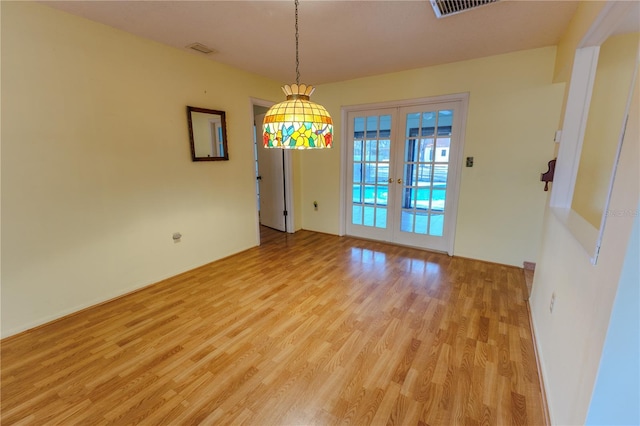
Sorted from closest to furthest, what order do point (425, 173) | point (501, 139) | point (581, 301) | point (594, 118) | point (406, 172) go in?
point (581, 301)
point (594, 118)
point (501, 139)
point (425, 173)
point (406, 172)

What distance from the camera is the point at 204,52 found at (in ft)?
9.38

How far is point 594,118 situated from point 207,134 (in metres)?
3.53

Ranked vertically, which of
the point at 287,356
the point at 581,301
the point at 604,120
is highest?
the point at 604,120

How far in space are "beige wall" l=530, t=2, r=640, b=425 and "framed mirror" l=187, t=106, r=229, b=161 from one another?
318 cm

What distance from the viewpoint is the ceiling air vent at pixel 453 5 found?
1.93 meters

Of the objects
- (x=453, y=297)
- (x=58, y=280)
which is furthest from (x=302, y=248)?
(x=58, y=280)

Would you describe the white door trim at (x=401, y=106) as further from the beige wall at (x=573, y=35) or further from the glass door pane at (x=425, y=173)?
the beige wall at (x=573, y=35)

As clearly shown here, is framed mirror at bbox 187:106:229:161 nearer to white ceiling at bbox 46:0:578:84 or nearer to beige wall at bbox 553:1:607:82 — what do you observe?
white ceiling at bbox 46:0:578:84

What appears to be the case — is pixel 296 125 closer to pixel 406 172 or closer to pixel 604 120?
pixel 604 120

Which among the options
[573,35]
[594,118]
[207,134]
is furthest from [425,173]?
[207,134]

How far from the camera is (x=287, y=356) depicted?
1.83 meters

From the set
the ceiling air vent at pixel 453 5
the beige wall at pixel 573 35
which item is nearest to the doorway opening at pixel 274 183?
the ceiling air vent at pixel 453 5

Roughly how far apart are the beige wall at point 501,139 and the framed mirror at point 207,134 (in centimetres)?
212

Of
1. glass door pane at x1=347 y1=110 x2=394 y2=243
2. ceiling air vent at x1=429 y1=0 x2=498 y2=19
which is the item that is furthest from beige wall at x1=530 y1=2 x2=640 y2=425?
glass door pane at x1=347 y1=110 x2=394 y2=243
